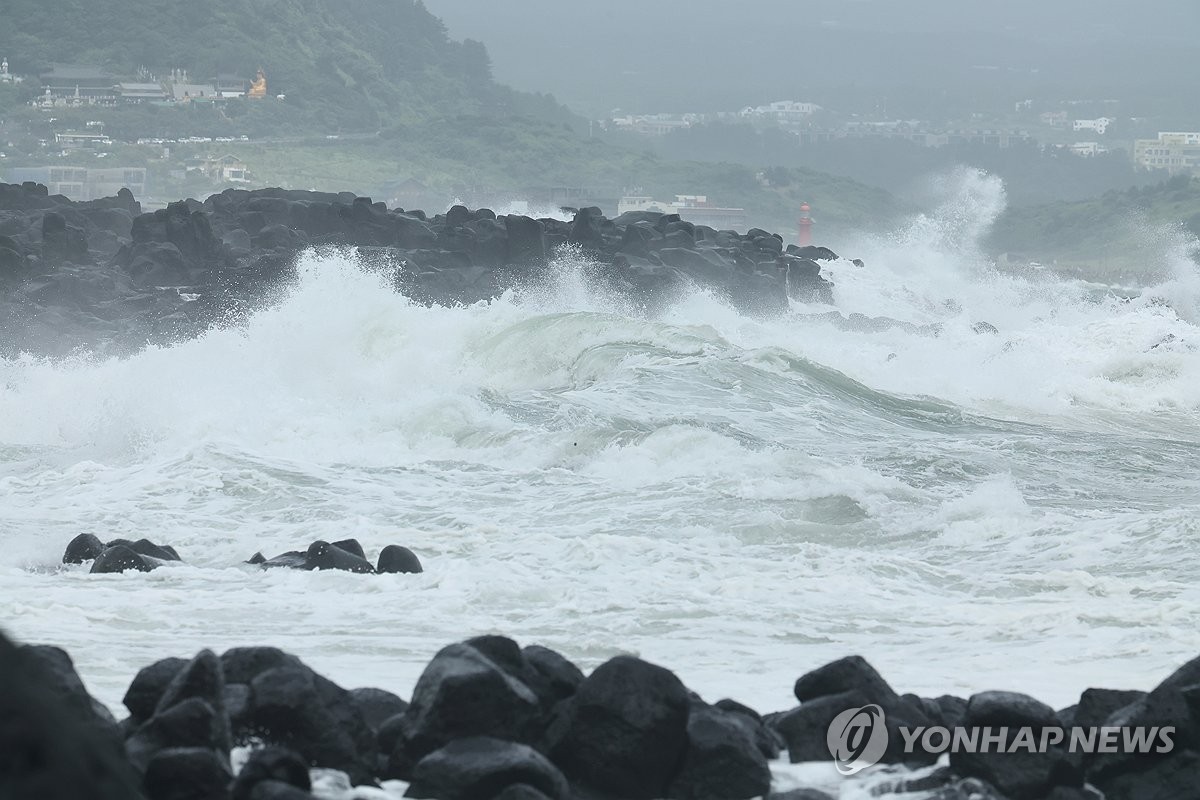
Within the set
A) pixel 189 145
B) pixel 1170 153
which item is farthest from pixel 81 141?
pixel 1170 153

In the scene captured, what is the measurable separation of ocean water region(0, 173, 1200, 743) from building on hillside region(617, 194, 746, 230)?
53311mm

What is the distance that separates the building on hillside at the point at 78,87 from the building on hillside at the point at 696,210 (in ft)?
90.0

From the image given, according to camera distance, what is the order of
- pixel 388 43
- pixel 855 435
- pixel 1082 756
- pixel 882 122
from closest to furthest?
1. pixel 1082 756
2. pixel 855 435
3. pixel 388 43
4. pixel 882 122

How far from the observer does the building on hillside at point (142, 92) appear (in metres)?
84.1

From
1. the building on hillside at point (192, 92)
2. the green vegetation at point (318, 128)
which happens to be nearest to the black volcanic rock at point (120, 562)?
the green vegetation at point (318, 128)

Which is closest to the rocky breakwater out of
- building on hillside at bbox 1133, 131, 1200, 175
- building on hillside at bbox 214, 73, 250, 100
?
building on hillside at bbox 214, 73, 250, 100

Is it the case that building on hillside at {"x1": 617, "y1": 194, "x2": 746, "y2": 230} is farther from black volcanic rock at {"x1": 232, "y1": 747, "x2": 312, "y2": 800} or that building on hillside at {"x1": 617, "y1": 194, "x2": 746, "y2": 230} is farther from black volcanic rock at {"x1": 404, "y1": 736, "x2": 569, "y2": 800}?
black volcanic rock at {"x1": 232, "y1": 747, "x2": 312, "y2": 800}

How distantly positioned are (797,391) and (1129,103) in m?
132

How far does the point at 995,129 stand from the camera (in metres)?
125

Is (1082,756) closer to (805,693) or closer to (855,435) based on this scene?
(805,693)

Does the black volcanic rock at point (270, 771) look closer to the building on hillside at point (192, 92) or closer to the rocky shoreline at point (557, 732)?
the rocky shoreline at point (557, 732)

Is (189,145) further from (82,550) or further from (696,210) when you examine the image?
(82,550)

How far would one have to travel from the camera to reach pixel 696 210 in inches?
2980

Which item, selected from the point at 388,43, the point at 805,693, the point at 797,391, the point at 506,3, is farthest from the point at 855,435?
the point at 506,3
